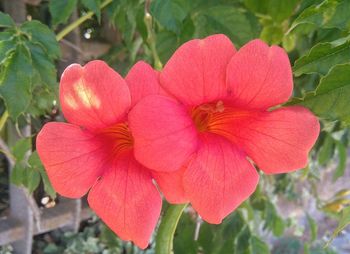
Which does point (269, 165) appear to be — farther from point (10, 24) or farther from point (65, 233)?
point (65, 233)

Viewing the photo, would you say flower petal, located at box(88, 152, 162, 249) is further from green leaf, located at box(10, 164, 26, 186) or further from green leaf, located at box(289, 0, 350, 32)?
green leaf, located at box(10, 164, 26, 186)

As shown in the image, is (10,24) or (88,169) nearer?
(88,169)

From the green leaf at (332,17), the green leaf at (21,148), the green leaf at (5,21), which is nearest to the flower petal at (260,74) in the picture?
the green leaf at (332,17)

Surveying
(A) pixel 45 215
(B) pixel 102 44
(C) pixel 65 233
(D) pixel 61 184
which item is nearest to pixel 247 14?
(D) pixel 61 184

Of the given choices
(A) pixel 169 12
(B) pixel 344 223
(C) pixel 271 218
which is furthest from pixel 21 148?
(C) pixel 271 218

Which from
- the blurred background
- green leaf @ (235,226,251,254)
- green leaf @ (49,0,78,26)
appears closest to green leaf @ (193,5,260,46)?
the blurred background

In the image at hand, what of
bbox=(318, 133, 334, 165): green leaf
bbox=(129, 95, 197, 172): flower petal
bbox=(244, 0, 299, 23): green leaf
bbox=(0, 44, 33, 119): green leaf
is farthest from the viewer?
bbox=(318, 133, 334, 165): green leaf

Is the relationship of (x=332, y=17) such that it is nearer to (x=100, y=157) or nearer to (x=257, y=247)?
(x=100, y=157)
